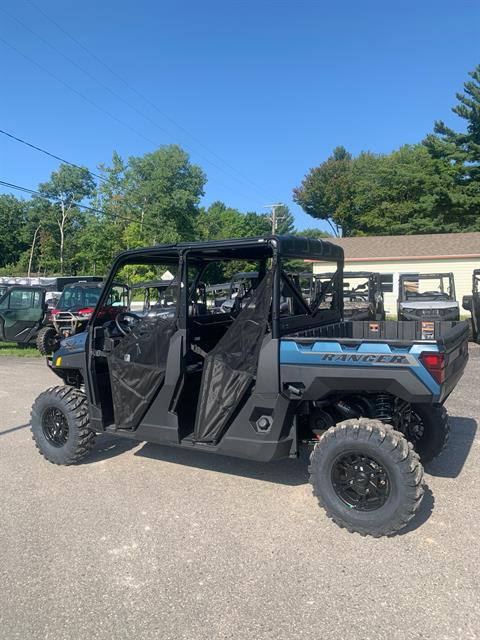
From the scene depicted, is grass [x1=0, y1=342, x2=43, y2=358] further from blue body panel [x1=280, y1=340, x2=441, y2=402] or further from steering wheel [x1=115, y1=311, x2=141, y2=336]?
blue body panel [x1=280, y1=340, x2=441, y2=402]

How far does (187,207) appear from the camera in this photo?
169 ft

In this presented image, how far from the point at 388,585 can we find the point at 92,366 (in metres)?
3.15

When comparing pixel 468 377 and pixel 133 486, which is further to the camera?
pixel 468 377

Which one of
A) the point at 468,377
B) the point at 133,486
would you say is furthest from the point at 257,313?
the point at 468,377

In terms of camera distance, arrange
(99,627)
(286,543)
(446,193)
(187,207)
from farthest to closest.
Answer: (187,207) < (446,193) < (286,543) < (99,627)

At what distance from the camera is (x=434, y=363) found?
3.51 m

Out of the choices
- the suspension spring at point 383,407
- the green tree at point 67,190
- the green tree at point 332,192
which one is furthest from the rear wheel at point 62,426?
the green tree at point 67,190

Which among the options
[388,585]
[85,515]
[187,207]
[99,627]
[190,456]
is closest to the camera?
[99,627]

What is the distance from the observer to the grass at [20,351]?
1380 cm

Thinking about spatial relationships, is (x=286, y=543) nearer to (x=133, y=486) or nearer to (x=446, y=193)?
(x=133, y=486)

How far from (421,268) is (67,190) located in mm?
55693

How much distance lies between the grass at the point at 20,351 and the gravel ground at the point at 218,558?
923 centimetres

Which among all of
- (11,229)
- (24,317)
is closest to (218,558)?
(24,317)

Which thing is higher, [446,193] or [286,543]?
[446,193]
